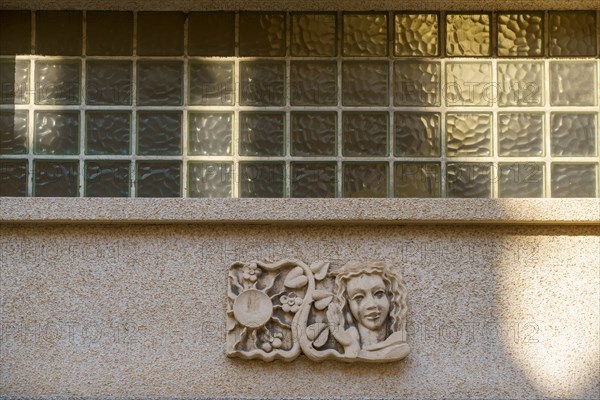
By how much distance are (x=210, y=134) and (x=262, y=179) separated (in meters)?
0.48

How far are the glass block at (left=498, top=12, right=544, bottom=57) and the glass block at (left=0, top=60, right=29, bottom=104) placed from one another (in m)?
3.31

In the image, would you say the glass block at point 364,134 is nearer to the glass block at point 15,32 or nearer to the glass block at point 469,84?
the glass block at point 469,84

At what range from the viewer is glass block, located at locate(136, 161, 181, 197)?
5848 mm

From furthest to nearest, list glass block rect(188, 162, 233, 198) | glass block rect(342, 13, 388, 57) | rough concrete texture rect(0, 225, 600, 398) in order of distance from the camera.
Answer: glass block rect(342, 13, 388, 57)
glass block rect(188, 162, 233, 198)
rough concrete texture rect(0, 225, 600, 398)

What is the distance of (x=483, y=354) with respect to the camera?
221 inches

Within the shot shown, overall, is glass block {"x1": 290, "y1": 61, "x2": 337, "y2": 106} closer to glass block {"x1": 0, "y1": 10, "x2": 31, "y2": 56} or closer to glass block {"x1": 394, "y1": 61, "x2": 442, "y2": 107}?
glass block {"x1": 394, "y1": 61, "x2": 442, "y2": 107}

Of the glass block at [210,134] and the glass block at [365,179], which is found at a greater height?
the glass block at [210,134]

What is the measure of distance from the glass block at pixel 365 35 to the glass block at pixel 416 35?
0.09 meters

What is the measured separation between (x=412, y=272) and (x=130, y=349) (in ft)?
6.33

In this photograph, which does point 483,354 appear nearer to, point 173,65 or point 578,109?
point 578,109

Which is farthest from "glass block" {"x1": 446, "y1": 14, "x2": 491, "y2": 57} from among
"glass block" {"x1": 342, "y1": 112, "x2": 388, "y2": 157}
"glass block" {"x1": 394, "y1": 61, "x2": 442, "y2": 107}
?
"glass block" {"x1": 342, "y1": 112, "x2": 388, "y2": 157}

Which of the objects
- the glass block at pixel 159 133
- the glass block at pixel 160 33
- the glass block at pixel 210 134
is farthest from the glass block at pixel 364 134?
the glass block at pixel 160 33

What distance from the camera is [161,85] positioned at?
5.91m

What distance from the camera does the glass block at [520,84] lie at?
5.91m
